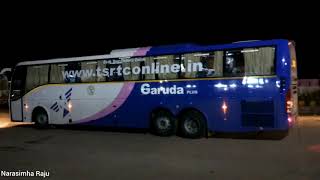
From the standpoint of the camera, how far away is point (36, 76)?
21.9 metres

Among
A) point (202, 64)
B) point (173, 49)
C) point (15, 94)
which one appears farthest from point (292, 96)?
point (15, 94)

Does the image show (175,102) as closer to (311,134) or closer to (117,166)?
(311,134)

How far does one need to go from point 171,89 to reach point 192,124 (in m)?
1.34

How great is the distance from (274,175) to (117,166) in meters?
3.45

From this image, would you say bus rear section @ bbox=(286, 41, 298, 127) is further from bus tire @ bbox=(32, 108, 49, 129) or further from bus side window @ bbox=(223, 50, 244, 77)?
bus tire @ bbox=(32, 108, 49, 129)

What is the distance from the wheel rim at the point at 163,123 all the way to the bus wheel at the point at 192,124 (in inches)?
20.6

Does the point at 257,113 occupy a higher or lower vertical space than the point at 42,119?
higher

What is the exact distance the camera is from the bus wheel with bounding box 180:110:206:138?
17078mm

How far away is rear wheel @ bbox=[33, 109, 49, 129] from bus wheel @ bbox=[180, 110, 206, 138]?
22.0 feet

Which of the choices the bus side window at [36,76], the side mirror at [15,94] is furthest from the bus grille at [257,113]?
the side mirror at [15,94]

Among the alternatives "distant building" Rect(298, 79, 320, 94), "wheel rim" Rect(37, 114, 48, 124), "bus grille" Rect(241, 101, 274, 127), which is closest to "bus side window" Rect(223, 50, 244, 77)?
"bus grille" Rect(241, 101, 274, 127)

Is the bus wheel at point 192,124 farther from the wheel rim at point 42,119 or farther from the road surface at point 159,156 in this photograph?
the wheel rim at point 42,119

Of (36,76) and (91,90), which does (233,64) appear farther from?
(36,76)

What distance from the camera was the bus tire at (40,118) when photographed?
21.9 meters
